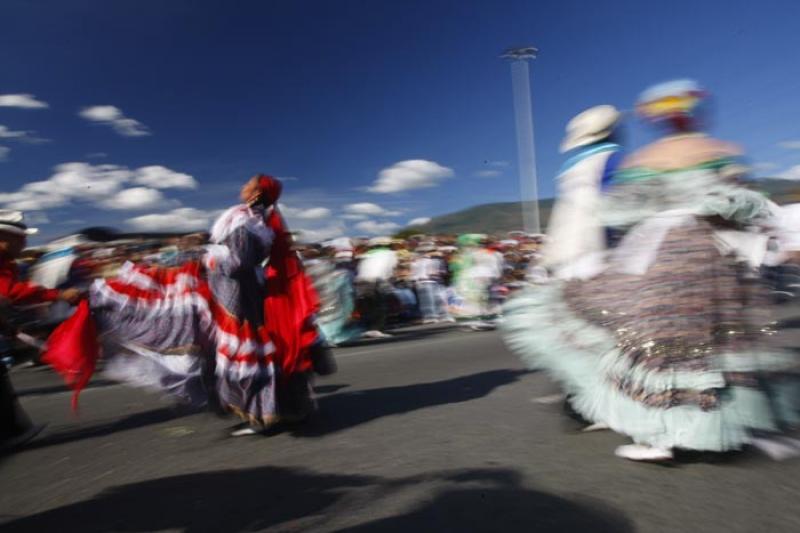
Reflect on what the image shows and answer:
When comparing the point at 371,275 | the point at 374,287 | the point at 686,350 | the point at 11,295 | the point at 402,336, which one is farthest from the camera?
the point at 371,275

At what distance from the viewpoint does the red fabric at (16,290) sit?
3818 millimetres

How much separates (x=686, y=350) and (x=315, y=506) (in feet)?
6.27

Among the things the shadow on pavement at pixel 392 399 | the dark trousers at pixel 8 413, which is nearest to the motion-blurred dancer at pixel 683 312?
the shadow on pavement at pixel 392 399

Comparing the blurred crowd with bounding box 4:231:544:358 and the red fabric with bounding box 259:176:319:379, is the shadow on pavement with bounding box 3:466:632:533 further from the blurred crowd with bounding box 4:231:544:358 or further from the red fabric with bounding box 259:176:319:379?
the blurred crowd with bounding box 4:231:544:358

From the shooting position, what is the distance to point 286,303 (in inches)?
169

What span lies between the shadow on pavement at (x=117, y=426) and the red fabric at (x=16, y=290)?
1.08 meters

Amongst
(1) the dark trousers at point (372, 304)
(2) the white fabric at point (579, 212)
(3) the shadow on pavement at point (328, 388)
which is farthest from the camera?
(1) the dark trousers at point (372, 304)

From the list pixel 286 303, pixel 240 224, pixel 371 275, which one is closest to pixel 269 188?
pixel 240 224

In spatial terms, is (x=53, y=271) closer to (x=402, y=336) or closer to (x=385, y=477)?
(x=402, y=336)

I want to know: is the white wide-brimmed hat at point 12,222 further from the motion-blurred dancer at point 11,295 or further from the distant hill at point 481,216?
the distant hill at point 481,216

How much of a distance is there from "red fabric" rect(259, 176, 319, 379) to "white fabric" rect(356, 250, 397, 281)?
7.20 meters

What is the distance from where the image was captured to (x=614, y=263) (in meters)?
3.31

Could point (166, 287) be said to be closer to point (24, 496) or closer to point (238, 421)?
point (238, 421)

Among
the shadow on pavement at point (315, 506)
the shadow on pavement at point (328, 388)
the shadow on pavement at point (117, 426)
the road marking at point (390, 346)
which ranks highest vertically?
the road marking at point (390, 346)
